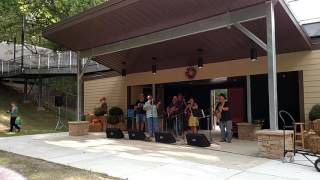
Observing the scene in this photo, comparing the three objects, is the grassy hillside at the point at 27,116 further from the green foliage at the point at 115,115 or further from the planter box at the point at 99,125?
the green foliage at the point at 115,115

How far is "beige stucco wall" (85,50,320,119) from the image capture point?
33.4 ft

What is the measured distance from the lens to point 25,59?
906 inches

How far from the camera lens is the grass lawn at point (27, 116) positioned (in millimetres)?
16855

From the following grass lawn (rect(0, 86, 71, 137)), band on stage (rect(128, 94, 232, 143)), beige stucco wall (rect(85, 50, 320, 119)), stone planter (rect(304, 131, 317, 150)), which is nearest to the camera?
stone planter (rect(304, 131, 317, 150))

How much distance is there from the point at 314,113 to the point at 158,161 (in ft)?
14.9

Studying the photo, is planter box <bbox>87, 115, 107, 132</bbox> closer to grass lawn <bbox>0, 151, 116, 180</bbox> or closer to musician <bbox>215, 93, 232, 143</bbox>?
musician <bbox>215, 93, 232, 143</bbox>

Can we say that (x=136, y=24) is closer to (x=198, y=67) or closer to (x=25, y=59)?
(x=198, y=67)

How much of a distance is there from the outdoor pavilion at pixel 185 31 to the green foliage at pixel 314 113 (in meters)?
1.65

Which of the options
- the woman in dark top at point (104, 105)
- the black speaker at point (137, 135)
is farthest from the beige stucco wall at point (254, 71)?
the black speaker at point (137, 135)

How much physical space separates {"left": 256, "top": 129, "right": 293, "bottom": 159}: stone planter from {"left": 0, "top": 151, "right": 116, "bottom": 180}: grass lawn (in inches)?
135

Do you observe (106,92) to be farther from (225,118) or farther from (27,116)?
(225,118)

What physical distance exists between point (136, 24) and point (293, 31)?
4178 mm

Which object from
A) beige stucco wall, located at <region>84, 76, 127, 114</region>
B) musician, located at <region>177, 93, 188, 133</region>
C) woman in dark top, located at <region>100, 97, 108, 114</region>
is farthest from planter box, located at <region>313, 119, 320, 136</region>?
woman in dark top, located at <region>100, 97, 108, 114</region>

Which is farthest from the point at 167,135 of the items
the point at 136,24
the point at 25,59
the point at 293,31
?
the point at 25,59
